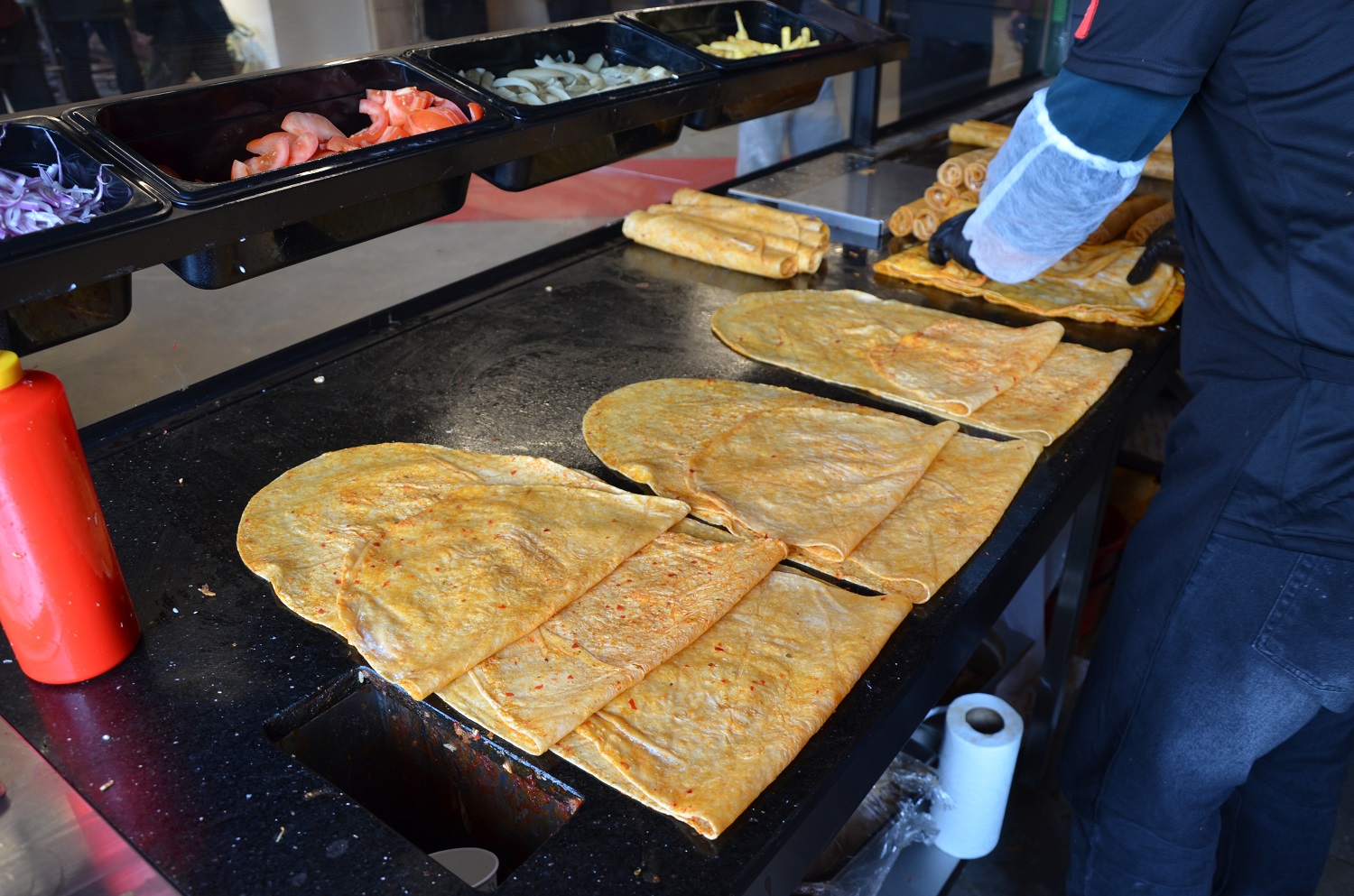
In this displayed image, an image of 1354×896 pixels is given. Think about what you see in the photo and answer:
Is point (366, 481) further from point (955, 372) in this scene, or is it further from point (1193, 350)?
point (1193, 350)

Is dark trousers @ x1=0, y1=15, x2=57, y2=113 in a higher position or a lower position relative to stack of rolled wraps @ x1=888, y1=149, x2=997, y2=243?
higher

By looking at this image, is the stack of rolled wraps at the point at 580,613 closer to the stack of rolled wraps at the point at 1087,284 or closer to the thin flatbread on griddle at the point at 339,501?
the thin flatbread on griddle at the point at 339,501

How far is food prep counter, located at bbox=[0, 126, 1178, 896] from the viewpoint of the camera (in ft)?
3.21

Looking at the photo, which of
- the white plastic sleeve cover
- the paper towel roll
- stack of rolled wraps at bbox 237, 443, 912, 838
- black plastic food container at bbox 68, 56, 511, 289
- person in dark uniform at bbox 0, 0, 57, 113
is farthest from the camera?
the paper towel roll

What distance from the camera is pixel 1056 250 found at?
1743 millimetres

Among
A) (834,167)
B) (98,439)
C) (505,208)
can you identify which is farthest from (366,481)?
(505,208)

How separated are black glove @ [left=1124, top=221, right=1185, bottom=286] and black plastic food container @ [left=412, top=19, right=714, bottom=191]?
3.30ft

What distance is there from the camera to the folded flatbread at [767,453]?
4.73ft

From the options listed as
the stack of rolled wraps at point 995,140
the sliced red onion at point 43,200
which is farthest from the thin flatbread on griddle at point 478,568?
the stack of rolled wraps at point 995,140

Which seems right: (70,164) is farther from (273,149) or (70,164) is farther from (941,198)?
(941,198)

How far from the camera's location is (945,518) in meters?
1.47

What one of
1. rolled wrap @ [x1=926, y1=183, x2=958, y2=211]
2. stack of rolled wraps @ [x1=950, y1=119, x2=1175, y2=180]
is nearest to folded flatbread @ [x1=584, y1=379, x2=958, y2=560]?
rolled wrap @ [x1=926, y1=183, x2=958, y2=211]

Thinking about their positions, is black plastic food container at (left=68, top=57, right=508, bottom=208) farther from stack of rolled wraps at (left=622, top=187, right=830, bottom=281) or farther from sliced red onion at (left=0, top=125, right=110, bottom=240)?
stack of rolled wraps at (left=622, top=187, right=830, bottom=281)

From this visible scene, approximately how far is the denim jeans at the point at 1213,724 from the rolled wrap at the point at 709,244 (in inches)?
38.7
